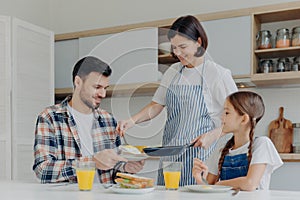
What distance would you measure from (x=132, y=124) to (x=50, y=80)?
1.95 meters

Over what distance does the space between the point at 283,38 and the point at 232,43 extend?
352 millimetres

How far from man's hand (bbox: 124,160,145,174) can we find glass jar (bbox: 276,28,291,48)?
5.54 ft

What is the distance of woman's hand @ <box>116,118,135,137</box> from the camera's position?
69.7 inches

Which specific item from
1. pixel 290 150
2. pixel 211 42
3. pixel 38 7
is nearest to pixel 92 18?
pixel 38 7

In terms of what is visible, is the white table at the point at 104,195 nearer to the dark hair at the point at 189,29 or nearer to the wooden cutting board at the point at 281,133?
the dark hair at the point at 189,29

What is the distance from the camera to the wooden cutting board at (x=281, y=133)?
2.92 metres

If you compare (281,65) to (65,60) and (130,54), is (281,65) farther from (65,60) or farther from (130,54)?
(65,60)

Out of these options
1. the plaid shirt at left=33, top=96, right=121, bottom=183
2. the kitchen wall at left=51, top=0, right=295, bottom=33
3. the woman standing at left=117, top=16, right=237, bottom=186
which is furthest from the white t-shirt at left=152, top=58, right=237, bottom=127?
the kitchen wall at left=51, top=0, right=295, bottom=33

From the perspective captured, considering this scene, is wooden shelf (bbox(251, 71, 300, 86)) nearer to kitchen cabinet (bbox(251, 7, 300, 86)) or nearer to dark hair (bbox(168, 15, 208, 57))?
kitchen cabinet (bbox(251, 7, 300, 86))

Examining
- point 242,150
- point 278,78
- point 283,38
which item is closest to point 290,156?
point 278,78

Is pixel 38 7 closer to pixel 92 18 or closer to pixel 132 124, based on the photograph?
pixel 92 18

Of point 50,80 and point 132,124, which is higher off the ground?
point 50,80

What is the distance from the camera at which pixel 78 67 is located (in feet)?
6.08

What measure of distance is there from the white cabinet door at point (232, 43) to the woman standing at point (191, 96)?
1.11 metres
